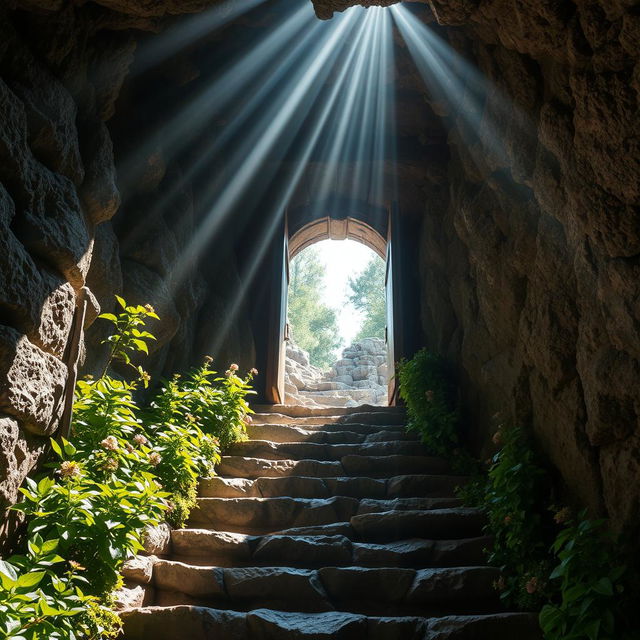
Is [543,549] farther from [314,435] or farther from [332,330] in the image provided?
[332,330]

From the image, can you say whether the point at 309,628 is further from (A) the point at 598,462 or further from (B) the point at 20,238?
(B) the point at 20,238

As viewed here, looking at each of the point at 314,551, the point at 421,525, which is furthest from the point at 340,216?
the point at 314,551

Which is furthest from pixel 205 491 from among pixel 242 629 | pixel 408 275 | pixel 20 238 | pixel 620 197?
pixel 408 275

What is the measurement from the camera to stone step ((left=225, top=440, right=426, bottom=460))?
5.02 m

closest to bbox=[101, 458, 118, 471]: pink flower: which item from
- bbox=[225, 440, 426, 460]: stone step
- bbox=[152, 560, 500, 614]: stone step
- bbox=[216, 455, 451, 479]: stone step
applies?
bbox=[152, 560, 500, 614]: stone step

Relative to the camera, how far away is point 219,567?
11.3 ft

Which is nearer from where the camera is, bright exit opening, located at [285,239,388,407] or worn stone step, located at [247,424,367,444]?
worn stone step, located at [247,424,367,444]

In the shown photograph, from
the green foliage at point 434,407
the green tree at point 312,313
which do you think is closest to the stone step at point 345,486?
the green foliage at point 434,407

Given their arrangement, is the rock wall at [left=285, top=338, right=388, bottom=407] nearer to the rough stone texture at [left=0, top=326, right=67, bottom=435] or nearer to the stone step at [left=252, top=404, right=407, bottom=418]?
the stone step at [left=252, top=404, right=407, bottom=418]

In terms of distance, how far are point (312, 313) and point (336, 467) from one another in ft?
64.1

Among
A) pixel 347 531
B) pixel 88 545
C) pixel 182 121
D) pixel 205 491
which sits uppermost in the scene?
pixel 182 121

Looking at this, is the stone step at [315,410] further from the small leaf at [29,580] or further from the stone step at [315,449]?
the small leaf at [29,580]

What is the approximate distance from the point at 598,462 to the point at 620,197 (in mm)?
1358

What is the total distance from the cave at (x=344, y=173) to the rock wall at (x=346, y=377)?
8.56 meters
